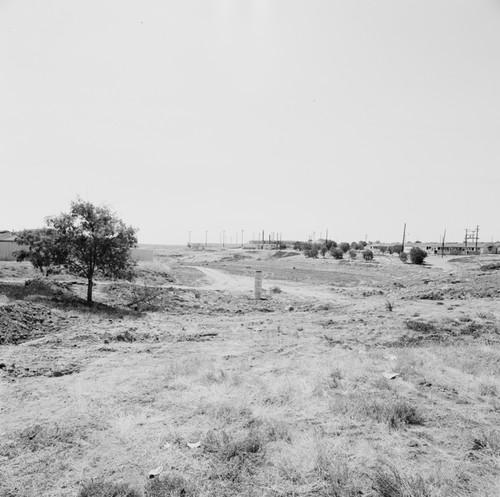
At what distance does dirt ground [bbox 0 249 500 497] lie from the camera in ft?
15.8

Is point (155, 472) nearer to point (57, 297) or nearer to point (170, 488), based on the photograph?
point (170, 488)

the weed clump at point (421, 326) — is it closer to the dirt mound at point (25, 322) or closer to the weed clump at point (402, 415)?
the weed clump at point (402, 415)

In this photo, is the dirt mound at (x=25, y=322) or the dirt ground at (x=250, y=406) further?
the dirt mound at (x=25, y=322)

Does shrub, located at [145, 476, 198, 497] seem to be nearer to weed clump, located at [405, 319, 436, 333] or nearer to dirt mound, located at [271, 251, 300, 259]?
weed clump, located at [405, 319, 436, 333]

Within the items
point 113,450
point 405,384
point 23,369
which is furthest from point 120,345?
point 405,384

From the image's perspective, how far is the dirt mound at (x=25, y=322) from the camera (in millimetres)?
12730

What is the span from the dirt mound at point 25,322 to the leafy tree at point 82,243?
10.9ft

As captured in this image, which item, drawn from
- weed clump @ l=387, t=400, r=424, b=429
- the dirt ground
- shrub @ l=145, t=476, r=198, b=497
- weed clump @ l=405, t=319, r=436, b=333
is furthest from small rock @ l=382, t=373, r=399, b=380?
weed clump @ l=405, t=319, r=436, b=333

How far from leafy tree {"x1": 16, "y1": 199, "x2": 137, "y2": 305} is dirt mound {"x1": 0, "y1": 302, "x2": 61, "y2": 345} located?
3320 mm

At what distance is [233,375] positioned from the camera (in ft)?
29.7

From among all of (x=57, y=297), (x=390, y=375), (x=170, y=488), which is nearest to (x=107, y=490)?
(x=170, y=488)

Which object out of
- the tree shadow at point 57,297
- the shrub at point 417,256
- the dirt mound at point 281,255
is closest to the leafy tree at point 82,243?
the tree shadow at point 57,297

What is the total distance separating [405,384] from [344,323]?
849 centimetres

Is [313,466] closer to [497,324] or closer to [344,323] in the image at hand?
[344,323]
